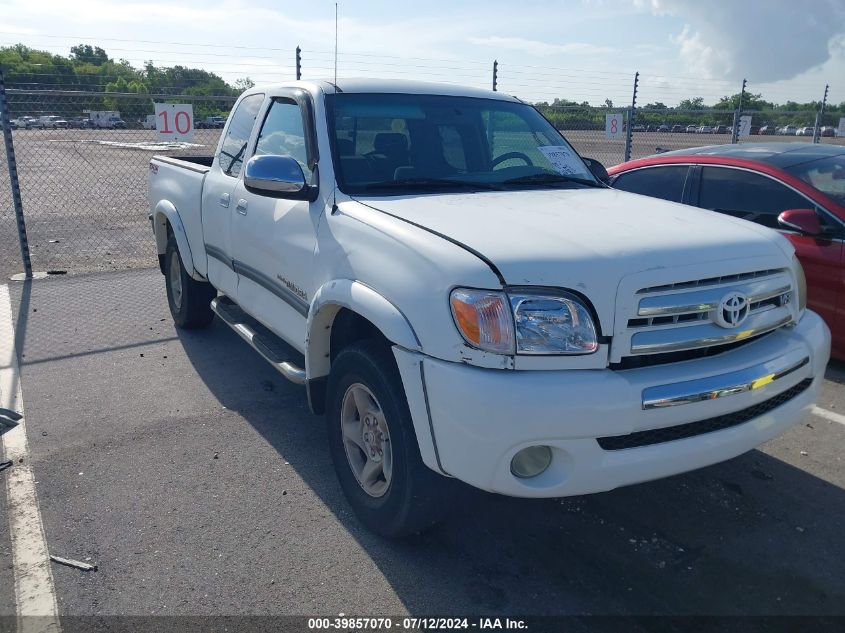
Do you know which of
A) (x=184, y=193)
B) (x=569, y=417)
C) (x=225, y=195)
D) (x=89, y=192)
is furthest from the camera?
(x=89, y=192)

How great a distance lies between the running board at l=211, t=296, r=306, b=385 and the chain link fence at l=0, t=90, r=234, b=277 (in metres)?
4.04

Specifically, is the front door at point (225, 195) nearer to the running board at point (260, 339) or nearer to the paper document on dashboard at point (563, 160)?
the running board at point (260, 339)

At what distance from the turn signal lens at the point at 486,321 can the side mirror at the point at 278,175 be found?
4.46 feet

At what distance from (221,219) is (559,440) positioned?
3.13 m

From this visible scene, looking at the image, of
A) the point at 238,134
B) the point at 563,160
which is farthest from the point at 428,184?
the point at 238,134

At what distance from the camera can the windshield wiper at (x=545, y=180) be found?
13.0 feet

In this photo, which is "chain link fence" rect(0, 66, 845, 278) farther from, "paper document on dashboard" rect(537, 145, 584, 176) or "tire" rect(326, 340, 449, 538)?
"tire" rect(326, 340, 449, 538)

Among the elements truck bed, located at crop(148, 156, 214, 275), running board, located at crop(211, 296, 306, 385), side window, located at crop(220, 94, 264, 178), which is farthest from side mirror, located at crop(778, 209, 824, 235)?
truck bed, located at crop(148, 156, 214, 275)

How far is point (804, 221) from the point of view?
17.0 feet

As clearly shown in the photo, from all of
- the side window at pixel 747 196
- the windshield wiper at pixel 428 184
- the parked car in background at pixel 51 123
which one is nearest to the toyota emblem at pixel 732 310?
the windshield wiper at pixel 428 184

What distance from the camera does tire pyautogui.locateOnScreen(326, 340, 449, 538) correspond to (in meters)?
2.91

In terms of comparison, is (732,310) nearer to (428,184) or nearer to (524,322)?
(524,322)

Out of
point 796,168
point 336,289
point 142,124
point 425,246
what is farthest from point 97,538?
point 142,124

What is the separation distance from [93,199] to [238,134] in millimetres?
12714
